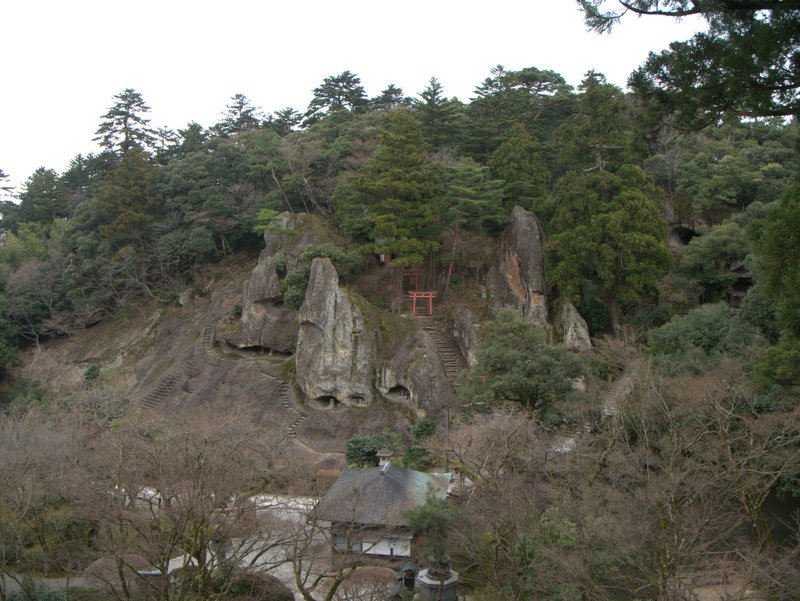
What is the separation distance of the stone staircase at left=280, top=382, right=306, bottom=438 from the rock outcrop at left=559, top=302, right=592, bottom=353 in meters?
10.9

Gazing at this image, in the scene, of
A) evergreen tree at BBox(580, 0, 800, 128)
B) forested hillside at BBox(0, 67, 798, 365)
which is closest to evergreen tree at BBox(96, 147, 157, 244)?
forested hillside at BBox(0, 67, 798, 365)

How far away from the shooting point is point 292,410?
2378 cm

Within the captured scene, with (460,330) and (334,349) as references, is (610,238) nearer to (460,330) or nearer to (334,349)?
(460,330)

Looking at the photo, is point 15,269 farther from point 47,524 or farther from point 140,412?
point 47,524

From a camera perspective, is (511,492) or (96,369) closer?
(511,492)

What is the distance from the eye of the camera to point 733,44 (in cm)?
852

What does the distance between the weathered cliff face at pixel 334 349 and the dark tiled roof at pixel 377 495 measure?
21.2 feet

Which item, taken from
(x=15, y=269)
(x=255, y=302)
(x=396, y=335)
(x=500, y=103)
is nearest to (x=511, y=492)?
(x=396, y=335)

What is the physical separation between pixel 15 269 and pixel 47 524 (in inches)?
1074

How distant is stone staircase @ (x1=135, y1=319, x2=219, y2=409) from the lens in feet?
84.9

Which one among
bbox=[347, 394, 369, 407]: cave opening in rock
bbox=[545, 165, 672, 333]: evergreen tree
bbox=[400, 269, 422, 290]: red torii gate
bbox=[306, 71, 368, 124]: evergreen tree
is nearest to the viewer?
bbox=[545, 165, 672, 333]: evergreen tree

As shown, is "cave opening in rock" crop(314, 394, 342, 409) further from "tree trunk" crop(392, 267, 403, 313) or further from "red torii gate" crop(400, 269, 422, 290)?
"red torii gate" crop(400, 269, 422, 290)

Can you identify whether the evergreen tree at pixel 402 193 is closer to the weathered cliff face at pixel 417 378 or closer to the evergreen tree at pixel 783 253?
the weathered cliff face at pixel 417 378

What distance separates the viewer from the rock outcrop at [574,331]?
22.7 metres
